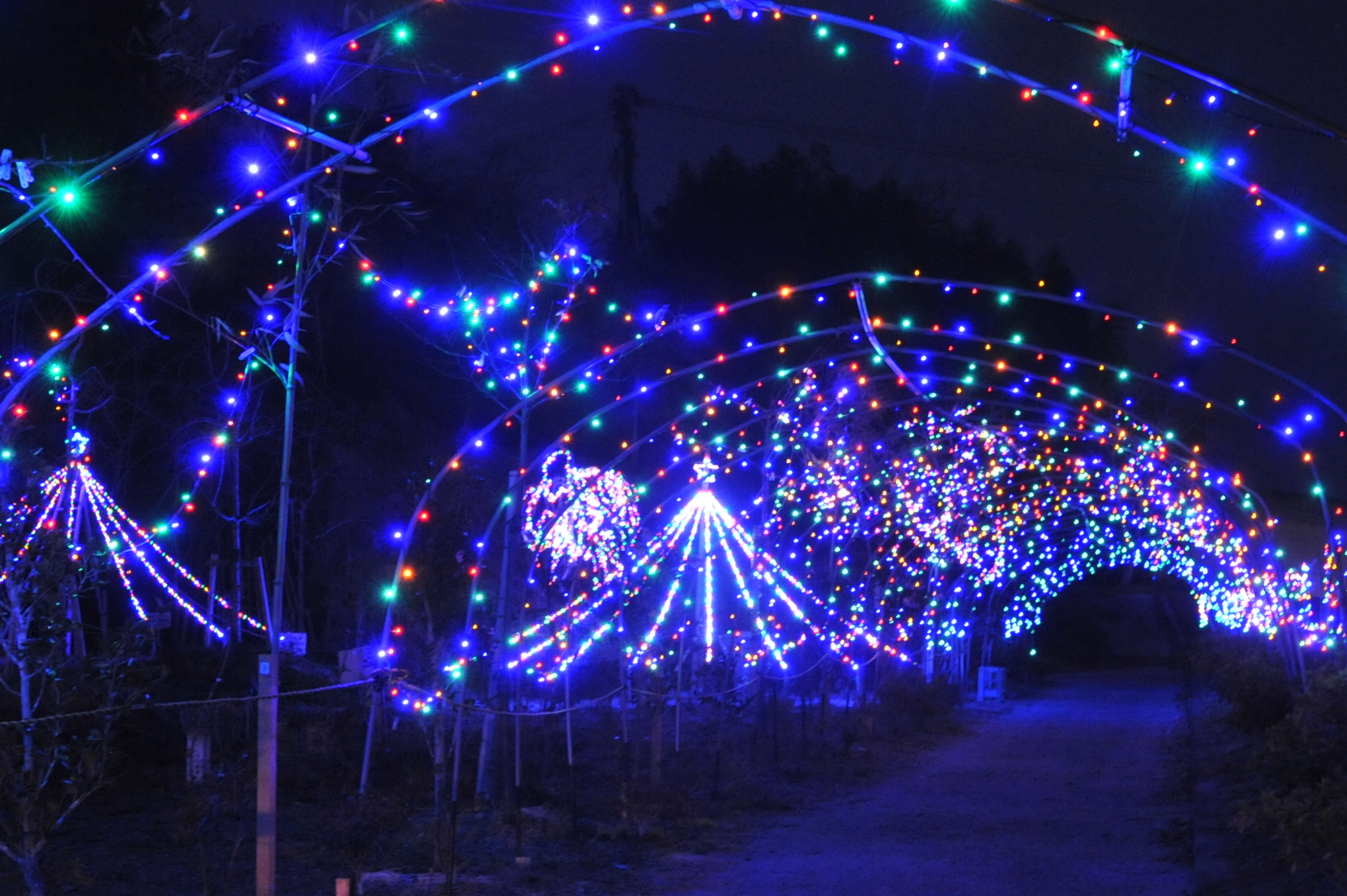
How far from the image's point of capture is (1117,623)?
4206cm

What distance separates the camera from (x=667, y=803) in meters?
11.2

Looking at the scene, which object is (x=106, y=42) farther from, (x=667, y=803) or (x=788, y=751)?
(x=788, y=751)

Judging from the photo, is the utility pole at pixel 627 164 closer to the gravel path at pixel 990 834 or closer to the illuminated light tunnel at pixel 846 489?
the illuminated light tunnel at pixel 846 489

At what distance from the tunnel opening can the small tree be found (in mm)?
33415

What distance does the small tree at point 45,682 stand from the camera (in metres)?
6.57

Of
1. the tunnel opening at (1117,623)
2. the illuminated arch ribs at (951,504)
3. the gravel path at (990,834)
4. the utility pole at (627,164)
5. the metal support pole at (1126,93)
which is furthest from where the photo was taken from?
the tunnel opening at (1117,623)

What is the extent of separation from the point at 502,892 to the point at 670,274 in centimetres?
1957

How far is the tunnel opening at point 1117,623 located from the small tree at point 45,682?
3342 cm

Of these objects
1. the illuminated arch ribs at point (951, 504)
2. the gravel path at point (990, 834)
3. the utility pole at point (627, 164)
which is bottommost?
the gravel path at point (990, 834)

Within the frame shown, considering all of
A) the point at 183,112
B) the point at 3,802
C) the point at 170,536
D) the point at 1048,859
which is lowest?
the point at 1048,859

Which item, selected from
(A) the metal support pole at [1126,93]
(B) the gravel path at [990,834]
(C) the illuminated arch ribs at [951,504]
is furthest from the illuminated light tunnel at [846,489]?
(A) the metal support pole at [1126,93]

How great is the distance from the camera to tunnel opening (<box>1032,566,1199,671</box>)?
131ft

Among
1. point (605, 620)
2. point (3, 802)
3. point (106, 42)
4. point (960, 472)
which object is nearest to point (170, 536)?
point (605, 620)

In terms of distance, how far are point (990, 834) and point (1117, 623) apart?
1314 inches
